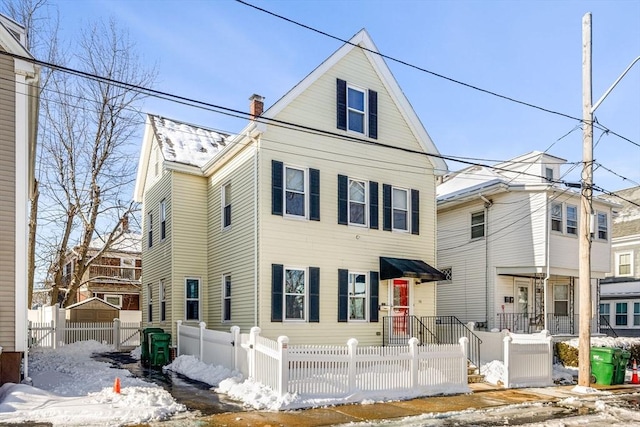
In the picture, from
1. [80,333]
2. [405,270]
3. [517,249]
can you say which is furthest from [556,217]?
[80,333]

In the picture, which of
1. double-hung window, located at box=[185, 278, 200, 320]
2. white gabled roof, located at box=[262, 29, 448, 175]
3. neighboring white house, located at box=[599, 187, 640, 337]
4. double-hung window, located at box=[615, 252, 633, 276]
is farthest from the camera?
double-hung window, located at box=[615, 252, 633, 276]

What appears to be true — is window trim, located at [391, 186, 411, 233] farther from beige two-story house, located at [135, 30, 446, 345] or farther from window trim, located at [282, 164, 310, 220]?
window trim, located at [282, 164, 310, 220]

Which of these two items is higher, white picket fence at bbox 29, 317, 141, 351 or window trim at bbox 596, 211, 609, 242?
window trim at bbox 596, 211, 609, 242

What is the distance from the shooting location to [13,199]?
11.5 m

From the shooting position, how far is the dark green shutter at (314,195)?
1591cm

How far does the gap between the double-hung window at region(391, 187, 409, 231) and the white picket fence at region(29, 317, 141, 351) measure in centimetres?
1255

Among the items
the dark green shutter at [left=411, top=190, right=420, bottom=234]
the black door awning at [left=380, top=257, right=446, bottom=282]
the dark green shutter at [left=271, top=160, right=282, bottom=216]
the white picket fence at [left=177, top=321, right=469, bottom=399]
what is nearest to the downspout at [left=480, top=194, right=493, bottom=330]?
the dark green shutter at [left=411, top=190, right=420, bottom=234]

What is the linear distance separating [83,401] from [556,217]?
18.0 m

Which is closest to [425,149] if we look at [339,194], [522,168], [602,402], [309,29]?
[339,194]

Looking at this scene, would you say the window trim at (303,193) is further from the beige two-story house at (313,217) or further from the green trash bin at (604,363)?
the green trash bin at (604,363)

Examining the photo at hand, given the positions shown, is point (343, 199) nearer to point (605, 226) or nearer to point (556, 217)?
point (556, 217)

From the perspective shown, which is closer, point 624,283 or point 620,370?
point 620,370

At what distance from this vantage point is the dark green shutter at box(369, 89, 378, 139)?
57.4 ft

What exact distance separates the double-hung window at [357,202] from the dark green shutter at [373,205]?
6.4 inches
